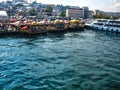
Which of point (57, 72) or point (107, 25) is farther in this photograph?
point (107, 25)

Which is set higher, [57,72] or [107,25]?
[107,25]

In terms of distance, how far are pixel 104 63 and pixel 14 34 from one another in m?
42.2

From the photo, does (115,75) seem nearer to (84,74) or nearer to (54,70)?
(84,74)

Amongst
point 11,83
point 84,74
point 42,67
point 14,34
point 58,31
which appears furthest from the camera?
point 58,31

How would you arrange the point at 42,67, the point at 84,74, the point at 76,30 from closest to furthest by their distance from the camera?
1. the point at 84,74
2. the point at 42,67
3. the point at 76,30

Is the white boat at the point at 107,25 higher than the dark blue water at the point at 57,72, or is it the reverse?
the white boat at the point at 107,25

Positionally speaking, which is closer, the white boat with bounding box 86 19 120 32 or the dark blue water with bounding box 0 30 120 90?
the dark blue water with bounding box 0 30 120 90

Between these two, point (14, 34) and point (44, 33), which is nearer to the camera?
point (14, 34)

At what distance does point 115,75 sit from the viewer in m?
32.0

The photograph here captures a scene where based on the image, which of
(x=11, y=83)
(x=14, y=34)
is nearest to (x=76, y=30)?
(x=14, y=34)

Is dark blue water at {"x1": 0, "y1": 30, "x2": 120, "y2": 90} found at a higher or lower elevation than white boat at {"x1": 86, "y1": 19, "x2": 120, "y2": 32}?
lower

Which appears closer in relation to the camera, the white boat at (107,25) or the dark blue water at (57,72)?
the dark blue water at (57,72)

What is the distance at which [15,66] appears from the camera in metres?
35.4

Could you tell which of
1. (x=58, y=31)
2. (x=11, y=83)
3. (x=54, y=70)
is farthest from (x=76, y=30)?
(x=11, y=83)
